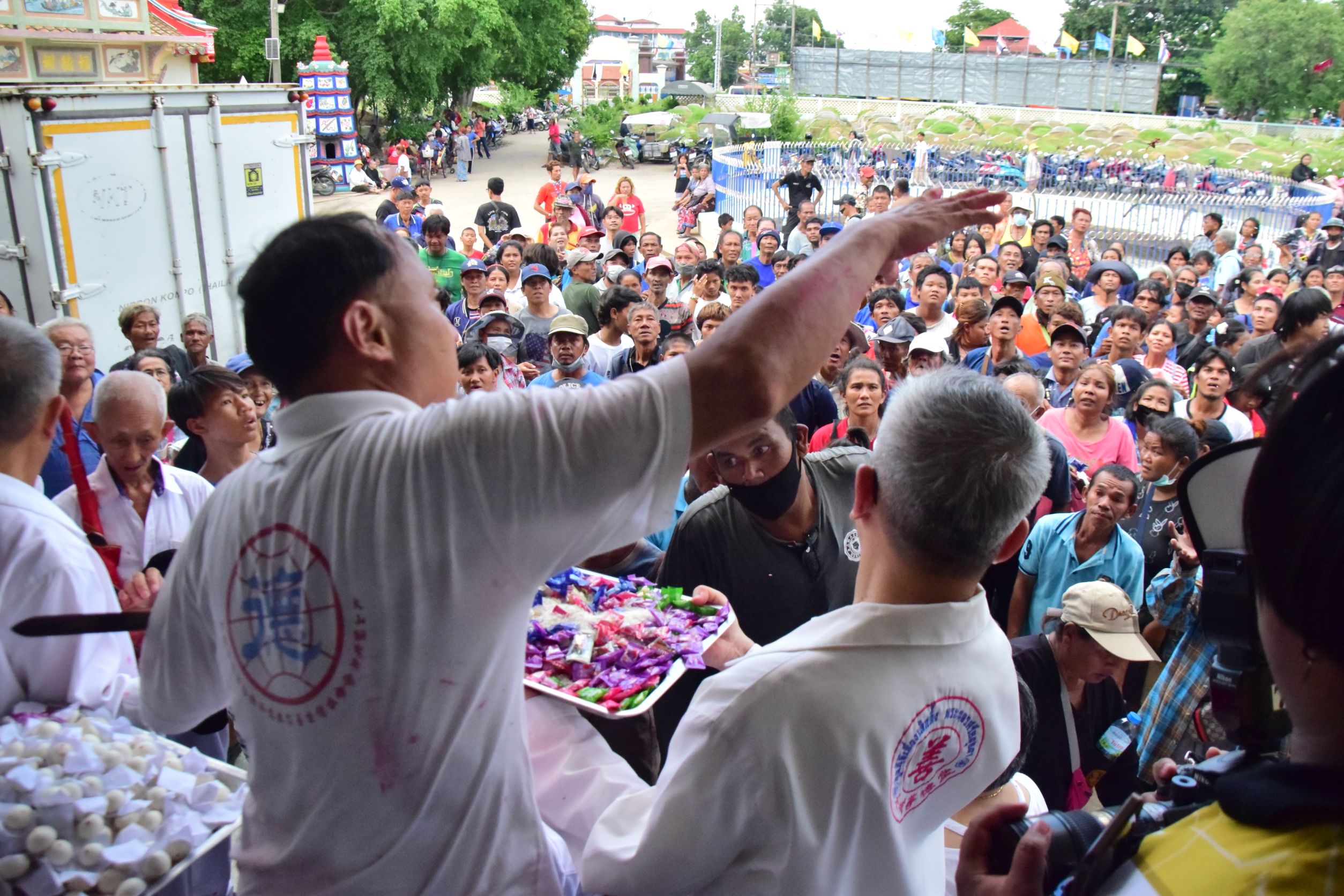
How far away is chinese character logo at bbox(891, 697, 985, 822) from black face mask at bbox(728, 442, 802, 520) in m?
1.47

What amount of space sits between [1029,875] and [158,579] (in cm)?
253

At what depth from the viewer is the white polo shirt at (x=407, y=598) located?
1236mm

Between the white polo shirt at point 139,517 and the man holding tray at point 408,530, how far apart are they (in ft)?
8.02

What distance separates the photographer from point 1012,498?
5.52ft

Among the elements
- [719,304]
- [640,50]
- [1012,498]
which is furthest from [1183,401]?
[640,50]

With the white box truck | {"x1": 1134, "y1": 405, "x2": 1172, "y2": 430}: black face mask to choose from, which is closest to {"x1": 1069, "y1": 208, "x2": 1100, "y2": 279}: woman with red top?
{"x1": 1134, "y1": 405, "x2": 1172, "y2": 430}: black face mask

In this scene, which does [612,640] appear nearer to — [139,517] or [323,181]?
[139,517]

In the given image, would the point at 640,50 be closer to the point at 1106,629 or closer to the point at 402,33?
the point at 402,33

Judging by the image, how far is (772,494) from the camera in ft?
10.5

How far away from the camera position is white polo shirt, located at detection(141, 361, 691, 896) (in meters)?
1.24

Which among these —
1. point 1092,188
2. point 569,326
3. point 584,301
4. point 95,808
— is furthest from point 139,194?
point 1092,188

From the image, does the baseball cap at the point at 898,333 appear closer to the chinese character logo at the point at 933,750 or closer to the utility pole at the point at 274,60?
the chinese character logo at the point at 933,750

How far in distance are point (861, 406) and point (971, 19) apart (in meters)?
85.5

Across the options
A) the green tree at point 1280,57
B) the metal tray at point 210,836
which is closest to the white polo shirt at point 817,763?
the metal tray at point 210,836
